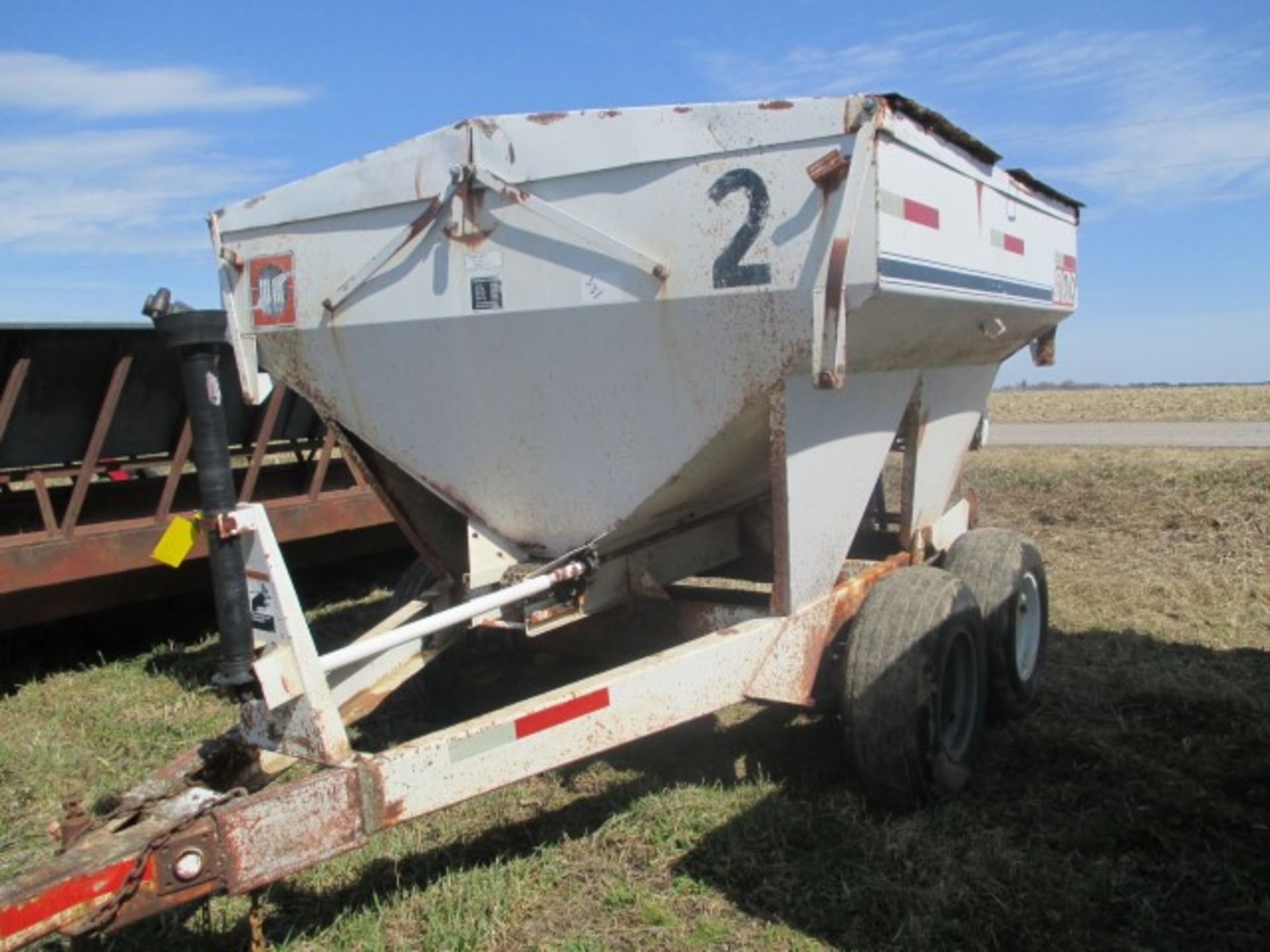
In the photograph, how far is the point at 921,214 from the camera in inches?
144

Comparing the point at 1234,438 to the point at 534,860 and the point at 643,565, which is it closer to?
the point at 643,565

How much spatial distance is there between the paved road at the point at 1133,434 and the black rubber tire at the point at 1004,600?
8.26m

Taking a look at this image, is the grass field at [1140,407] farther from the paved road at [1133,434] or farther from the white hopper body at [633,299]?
the white hopper body at [633,299]

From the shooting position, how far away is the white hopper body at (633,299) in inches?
134

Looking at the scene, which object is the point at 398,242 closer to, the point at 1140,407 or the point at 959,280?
the point at 959,280

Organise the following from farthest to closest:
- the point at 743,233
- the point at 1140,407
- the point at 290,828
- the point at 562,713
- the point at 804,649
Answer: the point at 1140,407 < the point at 804,649 < the point at 743,233 < the point at 562,713 < the point at 290,828

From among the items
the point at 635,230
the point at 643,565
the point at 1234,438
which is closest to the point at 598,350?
the point at 635,230

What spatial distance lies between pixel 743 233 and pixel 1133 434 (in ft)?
48.7

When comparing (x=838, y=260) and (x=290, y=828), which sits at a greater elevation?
(x=838, y=260)

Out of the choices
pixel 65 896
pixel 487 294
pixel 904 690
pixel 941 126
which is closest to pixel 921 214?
pixel 941 126

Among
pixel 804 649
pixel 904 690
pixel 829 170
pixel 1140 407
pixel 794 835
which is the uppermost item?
pixel 829 170

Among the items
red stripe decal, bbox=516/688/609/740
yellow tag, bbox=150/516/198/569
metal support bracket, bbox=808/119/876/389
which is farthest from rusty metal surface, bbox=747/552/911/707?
yellow tag, bbox=150/516/198/569

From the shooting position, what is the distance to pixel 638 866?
139 inches

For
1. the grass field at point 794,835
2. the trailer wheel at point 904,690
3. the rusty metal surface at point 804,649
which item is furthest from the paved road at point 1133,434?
the rusty metal surface at point 804,649
